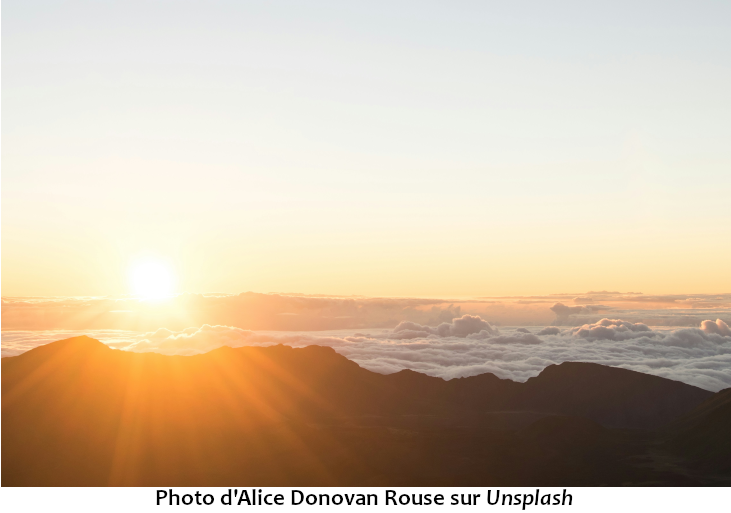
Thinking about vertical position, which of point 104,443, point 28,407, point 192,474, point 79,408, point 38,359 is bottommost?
point 192,474

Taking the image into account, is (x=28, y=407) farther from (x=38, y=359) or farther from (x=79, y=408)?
(x=79, y=408)

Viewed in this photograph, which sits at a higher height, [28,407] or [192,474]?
[28,407]

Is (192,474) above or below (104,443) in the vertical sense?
below
